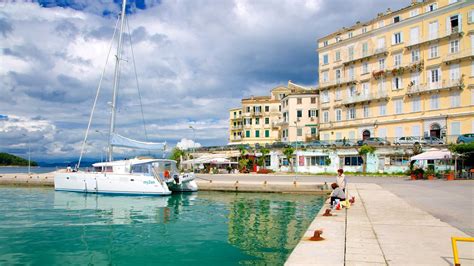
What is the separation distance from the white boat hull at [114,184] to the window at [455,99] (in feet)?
125

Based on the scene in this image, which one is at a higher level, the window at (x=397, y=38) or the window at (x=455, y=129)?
the window at (x=397, y=38)

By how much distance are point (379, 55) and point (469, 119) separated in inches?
644

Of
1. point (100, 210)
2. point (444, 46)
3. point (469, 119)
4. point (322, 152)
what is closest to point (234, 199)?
point (100, 210)

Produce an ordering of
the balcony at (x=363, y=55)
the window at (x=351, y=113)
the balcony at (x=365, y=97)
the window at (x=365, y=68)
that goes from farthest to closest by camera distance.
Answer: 1. the window at (x=351, y=113)
2. the window at (x=365, y=68)
3. the balcony at (x=363, y=55)
4. the balcony at (x=365, y=97)

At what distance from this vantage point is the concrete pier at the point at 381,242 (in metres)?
8.43

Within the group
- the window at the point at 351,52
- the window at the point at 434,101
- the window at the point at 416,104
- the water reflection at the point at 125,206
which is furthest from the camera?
the window at the point at 351,52

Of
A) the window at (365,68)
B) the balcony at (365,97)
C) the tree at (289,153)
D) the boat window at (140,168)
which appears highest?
the window at (365,68)

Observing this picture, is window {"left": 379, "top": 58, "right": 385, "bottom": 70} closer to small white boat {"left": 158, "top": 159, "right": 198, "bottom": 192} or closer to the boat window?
small white boat {"left": 158, "top": 159, "right": 198, "bottom": 192}

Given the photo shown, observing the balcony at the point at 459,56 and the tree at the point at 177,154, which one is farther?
the tree at the point at 177,154

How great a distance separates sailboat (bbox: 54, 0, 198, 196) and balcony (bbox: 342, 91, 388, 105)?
1374 inches

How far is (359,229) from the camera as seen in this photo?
11.9m

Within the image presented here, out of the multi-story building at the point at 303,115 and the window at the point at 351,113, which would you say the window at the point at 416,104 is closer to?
the window at the point at 351,113

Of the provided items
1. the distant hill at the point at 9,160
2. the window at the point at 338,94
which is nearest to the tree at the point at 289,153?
the window at the point at 338,94

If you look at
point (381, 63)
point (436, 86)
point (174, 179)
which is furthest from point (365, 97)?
point (174, 179)
